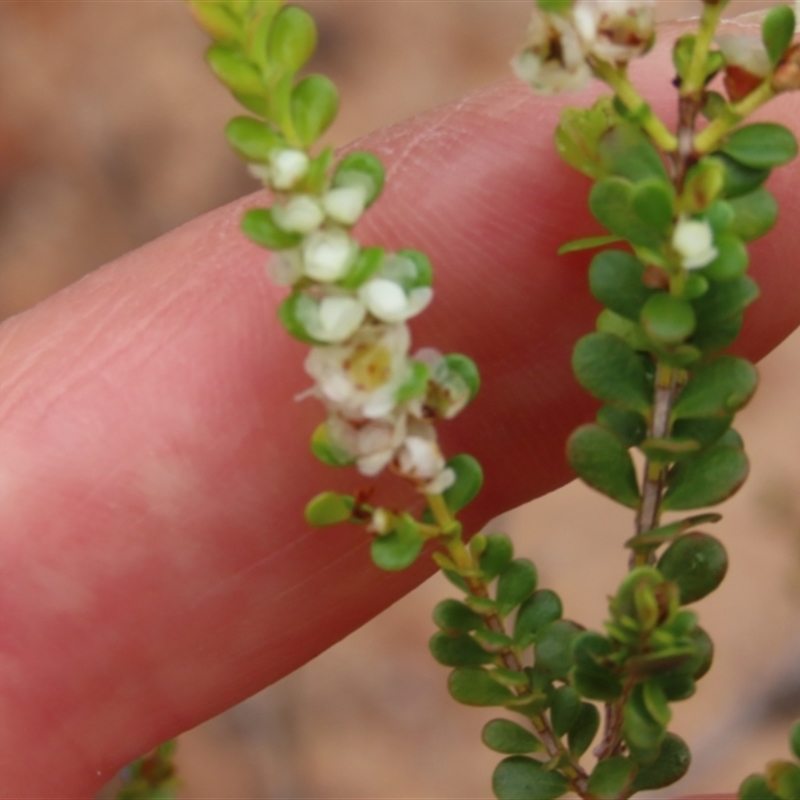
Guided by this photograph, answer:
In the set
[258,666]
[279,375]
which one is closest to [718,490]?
[279,375]

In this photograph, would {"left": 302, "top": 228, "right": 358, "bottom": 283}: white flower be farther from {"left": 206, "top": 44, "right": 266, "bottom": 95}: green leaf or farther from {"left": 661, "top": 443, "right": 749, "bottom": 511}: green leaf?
{"left": 661, "top": 443, "right": 749, "bottom": 511}: green leaf

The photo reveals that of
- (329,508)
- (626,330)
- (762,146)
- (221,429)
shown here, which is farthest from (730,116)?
(221,429)

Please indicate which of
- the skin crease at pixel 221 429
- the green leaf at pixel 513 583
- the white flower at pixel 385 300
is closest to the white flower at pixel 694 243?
the white flower at pixel 385 300

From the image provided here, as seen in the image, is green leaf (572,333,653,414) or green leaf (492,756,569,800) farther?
green leaf (492,756,569,800)

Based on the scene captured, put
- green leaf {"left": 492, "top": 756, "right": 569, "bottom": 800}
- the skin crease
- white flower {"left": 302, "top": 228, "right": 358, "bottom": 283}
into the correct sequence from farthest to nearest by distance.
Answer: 1. the skin crease
2. green leaf {"left": 492, "top": 756, "right": 569, "bottom": 800}
3. white flower {"left": 302, "top": 228, "right": 358, "bottom": 283}

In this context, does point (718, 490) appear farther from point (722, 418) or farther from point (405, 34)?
point (405, 34)

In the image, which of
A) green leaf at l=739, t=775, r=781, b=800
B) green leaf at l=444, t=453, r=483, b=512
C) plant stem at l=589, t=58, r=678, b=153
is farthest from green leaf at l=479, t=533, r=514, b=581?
plant stem at l=589, t=58, r=678, b=153
